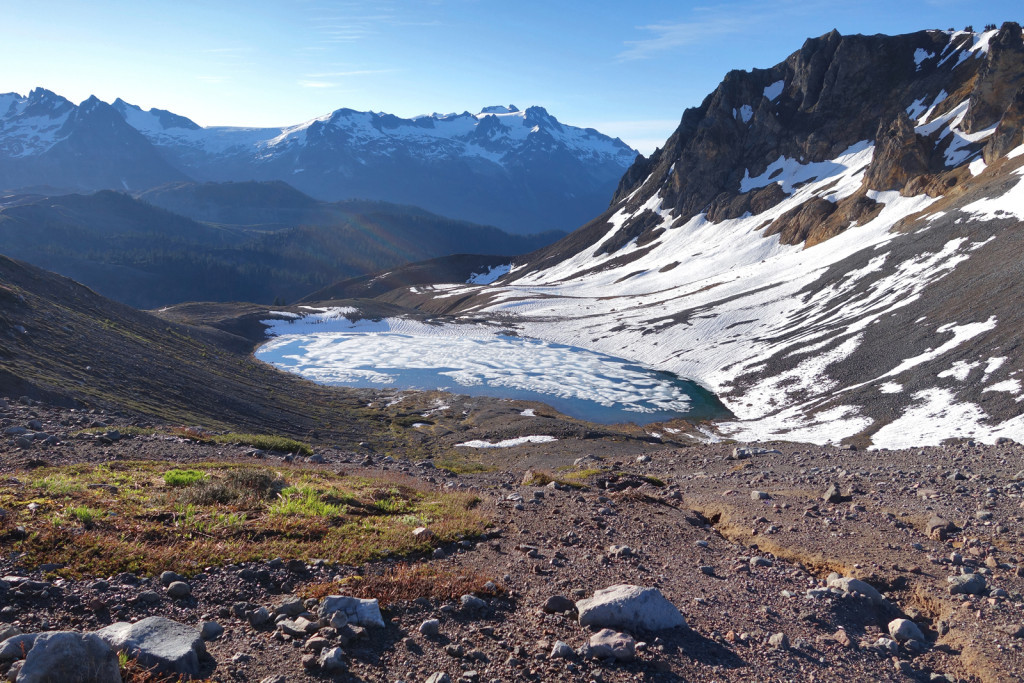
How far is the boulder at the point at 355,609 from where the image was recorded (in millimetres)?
8000

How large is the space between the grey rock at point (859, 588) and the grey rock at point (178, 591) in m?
11.2

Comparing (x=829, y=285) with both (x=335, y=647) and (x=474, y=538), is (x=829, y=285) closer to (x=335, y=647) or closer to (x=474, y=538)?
(x=474, y=538)

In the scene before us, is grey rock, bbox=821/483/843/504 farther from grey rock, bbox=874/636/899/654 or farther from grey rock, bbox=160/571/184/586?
grey rock, bbox=160/571/184/586

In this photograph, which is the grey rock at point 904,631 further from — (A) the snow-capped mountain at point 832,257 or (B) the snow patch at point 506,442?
(A) the snow-capped mountain at point 832,257

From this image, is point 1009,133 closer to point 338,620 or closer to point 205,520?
point 338,620

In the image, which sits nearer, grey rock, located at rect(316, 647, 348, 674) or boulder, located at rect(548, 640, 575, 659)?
grey rock, located at rect(316, 647, 348, 674)

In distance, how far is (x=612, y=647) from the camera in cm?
788

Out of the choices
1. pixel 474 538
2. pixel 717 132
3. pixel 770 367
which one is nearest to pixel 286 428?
pixel 474 538

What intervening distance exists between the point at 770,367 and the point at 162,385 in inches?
2330

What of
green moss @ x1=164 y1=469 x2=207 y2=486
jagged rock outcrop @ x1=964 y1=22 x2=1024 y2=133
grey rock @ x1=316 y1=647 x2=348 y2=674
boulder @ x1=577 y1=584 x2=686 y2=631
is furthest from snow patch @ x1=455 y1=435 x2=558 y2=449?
jagged rock outcrop @ x1=964 y1=22 x2=1024 y2=133

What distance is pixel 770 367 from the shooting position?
64875 mm

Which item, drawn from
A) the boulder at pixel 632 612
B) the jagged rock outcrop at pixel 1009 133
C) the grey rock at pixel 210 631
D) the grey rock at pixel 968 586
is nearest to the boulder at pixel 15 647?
the grey rock at pixel 210 631

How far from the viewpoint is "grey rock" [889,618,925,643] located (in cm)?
930

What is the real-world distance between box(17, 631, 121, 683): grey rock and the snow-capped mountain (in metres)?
42.7
